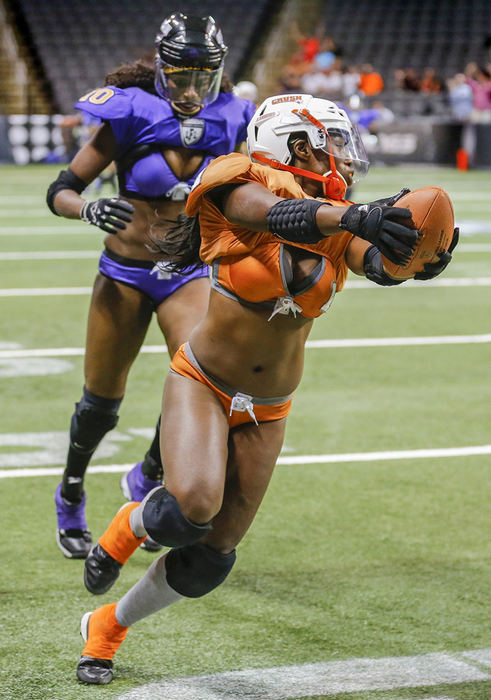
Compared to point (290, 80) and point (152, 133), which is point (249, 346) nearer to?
point (152, 133)

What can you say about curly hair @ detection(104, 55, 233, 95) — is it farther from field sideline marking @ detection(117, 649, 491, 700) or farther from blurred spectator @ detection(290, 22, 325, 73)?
blurred spectator @ detection(290, 22, 325, 73)

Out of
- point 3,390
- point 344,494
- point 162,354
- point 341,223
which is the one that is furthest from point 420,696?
point 162,354

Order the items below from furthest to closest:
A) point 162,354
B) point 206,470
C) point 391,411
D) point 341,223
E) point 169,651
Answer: point 162,354 → point 391,411 → point 169,651 → point 206,470 → point 341,223

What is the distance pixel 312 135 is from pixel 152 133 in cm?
134

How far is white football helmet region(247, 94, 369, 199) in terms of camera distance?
3406 millimetres

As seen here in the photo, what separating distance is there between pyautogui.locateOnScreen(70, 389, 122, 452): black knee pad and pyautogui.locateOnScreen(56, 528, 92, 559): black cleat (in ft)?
1.22

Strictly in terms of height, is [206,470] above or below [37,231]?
above

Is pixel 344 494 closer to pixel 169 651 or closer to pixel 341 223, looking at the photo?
pixel 169 651

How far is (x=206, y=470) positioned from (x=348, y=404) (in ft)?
12.1

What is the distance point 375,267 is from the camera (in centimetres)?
327

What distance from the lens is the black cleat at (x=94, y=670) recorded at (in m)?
3.51

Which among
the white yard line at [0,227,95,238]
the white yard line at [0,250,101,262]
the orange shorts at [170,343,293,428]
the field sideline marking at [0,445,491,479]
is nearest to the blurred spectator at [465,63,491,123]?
the white yard line at [0,227,95,238]

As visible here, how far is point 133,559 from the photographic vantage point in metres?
4.66

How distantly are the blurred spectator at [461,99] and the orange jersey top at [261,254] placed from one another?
21.8m
